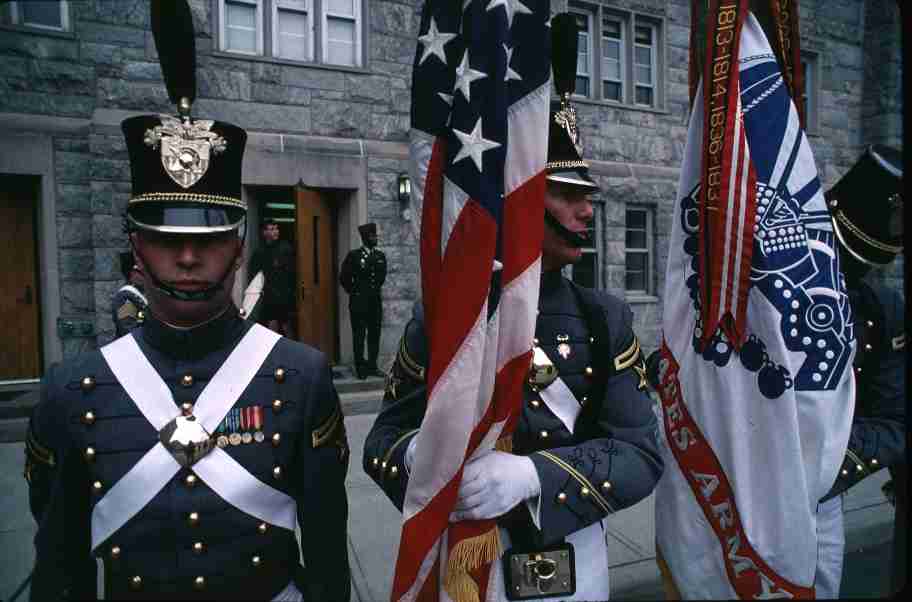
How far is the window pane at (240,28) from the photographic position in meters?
7.18

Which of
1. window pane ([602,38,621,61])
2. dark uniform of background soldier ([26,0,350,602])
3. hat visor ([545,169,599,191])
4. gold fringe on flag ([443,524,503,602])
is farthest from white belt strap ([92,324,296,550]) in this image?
window pane ([602,38,621,61])

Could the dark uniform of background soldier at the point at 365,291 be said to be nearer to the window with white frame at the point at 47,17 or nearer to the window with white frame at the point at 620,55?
the window with white frame at the point at 620,55

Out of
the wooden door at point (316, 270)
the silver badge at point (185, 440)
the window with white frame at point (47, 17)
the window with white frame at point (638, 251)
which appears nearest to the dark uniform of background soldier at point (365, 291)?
the wooden door at point (316, 270)

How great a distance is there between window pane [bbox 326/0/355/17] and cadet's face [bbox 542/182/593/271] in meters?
7.21

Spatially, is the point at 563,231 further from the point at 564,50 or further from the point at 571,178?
the point at 564,50

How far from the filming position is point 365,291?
26.5 ft

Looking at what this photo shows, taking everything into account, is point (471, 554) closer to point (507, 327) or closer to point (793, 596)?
point (507, 327)

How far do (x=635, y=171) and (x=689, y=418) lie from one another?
27.9 ft

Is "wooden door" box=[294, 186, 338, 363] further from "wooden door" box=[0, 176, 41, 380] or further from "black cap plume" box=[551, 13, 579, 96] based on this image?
"black cap plume" box=[551, 13, 579, 96]

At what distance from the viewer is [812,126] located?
7.54 metres

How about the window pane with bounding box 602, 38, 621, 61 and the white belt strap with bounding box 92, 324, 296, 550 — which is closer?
the white belt strap with bounding box 92, 324, 296, 550

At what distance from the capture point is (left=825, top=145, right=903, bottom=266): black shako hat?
2398mm

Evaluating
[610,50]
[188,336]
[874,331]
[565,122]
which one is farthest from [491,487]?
[610,50]

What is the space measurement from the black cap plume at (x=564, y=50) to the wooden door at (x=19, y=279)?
742 cm
